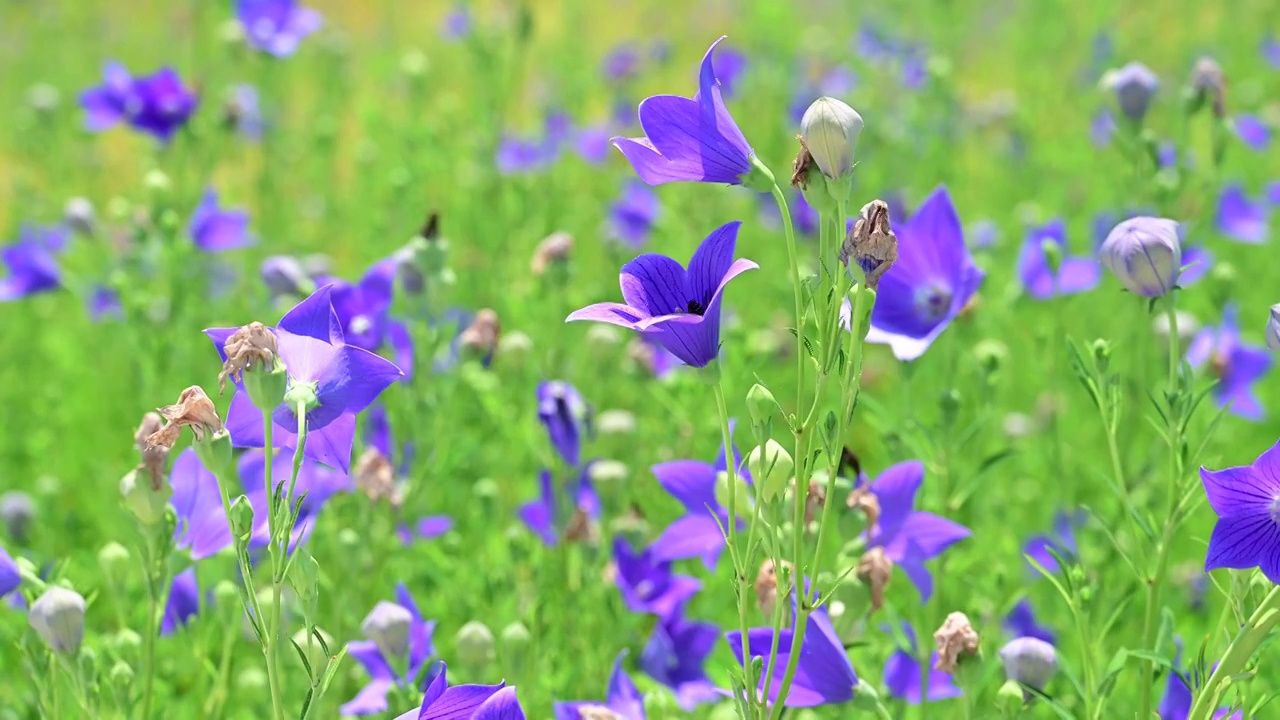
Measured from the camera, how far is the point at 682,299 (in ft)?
4.42

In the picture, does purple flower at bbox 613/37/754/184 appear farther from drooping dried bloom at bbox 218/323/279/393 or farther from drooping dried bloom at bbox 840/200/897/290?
drooping dried bloom at bbox 218/323/279/393

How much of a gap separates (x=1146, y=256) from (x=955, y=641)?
545mm

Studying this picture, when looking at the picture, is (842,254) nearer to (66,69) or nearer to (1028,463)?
(1028,463)

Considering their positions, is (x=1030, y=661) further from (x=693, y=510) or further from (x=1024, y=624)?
→ (x=1024, y=624)

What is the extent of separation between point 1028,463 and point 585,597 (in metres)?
1.69

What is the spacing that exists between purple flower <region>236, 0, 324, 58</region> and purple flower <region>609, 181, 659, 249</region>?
1.16 metres

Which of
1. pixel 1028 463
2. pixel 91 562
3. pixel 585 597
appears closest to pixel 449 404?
pixel 585 597

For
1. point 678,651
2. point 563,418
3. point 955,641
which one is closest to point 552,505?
point 563,418

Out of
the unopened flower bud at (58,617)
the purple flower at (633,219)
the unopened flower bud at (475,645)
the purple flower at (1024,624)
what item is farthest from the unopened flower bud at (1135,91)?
the unopened flower bud at (58,617)

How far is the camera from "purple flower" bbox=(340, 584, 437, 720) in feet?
5.82

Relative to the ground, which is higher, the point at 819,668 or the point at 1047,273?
the point at 1047,273

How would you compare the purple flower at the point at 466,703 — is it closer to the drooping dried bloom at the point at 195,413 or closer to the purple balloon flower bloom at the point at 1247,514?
the drooping dried bloom at the point at 195,413

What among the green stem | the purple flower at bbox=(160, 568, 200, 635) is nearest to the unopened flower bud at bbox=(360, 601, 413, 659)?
the purple flower at bbox=(160, 568, 200, 635)

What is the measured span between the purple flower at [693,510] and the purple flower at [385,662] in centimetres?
39
